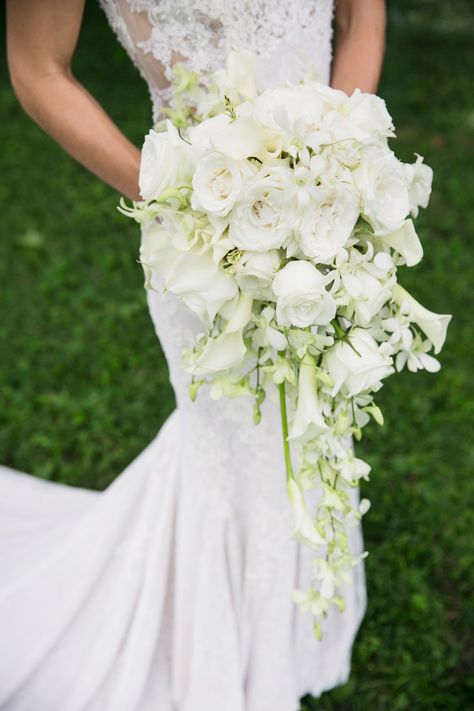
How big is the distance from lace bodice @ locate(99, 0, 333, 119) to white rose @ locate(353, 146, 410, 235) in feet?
1.55

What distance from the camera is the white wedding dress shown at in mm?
2623

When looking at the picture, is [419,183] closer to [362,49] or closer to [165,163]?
[165,163]

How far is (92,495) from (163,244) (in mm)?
1958

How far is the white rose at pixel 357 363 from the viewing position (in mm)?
1655

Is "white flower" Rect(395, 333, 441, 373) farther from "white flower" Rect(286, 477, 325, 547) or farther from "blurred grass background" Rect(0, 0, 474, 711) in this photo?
"blurred grass background" Rect(0, 0, 474, 711)

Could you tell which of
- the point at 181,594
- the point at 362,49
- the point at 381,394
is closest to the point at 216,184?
the point at 362,49

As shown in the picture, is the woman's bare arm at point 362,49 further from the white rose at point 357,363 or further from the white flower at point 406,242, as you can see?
the white rose at point 357,363

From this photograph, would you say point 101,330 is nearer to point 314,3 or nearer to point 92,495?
point 92,495

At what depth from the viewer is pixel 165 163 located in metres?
1.62

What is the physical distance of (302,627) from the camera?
2777 mm

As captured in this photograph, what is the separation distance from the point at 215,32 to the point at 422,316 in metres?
0.88

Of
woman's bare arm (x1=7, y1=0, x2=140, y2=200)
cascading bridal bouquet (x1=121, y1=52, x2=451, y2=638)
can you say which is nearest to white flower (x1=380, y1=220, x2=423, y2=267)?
cascading bridal bouquet (x1=121, y1=52, x2=451, y2=638)

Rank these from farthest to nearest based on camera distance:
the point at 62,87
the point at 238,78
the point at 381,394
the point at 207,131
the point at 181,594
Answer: the point at 381,394, the point at 181,594, the point at 62,87, the point at 238,78, the point at 207,131

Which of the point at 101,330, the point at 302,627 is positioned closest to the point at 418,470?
the point at 302,627
